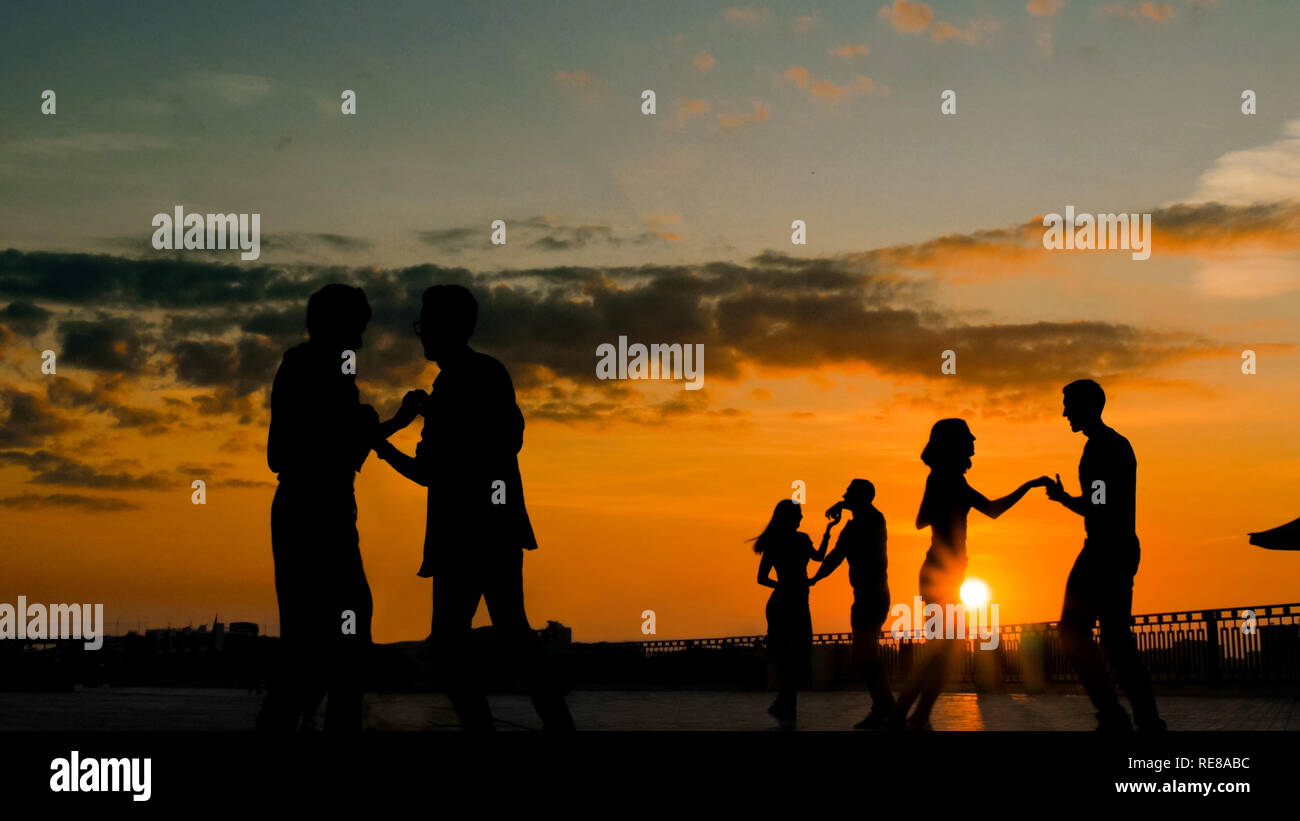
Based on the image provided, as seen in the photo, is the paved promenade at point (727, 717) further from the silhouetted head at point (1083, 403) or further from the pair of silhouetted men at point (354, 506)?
the pair of silhouetted men at point (354, 506)

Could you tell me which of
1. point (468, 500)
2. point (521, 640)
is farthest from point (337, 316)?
point (521, 640)

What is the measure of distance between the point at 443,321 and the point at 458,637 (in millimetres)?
1418

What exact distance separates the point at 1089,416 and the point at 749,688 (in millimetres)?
24814

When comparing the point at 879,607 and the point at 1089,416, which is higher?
the point at 1089,416

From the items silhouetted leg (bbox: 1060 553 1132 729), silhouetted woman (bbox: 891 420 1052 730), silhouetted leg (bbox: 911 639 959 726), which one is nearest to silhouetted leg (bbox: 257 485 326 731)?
silhouetted woman (bbox: 891 420 1052 730)

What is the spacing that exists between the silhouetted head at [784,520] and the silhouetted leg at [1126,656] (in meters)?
4.34

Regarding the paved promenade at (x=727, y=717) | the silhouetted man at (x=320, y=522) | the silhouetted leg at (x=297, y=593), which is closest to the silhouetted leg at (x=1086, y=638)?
the paved promenade at (x=727, y=717)

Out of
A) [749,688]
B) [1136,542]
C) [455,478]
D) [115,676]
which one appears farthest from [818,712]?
[115,676]

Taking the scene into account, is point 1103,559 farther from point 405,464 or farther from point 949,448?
point 405,464

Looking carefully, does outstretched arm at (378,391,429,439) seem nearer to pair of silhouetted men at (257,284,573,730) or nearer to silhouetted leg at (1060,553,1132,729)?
pair of silhouetted men at (257,284,573,730)

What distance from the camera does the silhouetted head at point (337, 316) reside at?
21.3 feet

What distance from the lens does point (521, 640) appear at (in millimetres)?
6742
